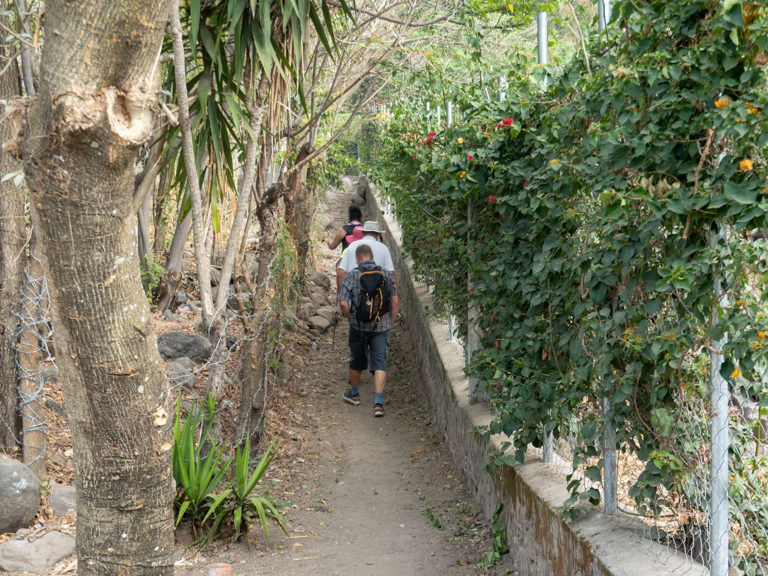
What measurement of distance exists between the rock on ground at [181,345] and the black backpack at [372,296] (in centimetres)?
178

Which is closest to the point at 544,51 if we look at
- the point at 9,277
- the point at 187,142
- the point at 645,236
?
the point at 645,236

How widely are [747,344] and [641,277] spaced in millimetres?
500

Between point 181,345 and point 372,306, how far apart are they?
2158mm

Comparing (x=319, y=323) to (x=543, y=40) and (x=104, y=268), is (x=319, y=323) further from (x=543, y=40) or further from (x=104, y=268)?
(x=104, y=268)

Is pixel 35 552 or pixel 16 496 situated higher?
pixel 16 496

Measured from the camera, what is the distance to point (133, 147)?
2.34 metres

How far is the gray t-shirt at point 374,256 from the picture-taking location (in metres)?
7.94

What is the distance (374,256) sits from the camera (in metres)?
7.91

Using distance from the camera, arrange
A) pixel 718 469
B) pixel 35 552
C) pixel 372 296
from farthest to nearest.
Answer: pixel 372 296, pixel 35 552, pixel 718 469

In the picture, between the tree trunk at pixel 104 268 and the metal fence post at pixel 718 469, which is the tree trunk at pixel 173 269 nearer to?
the tree trunk at pixel 104 268

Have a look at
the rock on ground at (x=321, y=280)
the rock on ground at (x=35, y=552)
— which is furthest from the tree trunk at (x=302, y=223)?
the rock on ground at (x=35, y=552)

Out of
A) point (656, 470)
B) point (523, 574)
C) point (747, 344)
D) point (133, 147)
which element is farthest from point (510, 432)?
point (133, 147)

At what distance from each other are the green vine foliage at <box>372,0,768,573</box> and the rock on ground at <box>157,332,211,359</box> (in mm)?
4800

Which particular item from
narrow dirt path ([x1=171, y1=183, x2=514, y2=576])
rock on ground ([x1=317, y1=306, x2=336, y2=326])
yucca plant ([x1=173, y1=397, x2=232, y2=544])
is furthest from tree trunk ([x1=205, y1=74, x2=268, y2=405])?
rock on ground ([x1=317, y1=306, x2=336, y2=326])
